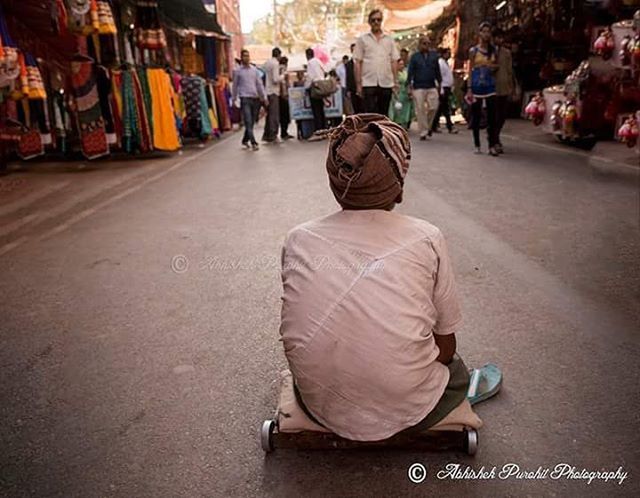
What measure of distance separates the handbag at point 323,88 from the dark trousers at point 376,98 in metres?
2.96

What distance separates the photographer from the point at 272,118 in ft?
41.4

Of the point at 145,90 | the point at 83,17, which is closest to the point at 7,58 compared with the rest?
the point at 83,17

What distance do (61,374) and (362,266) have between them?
1712 millimetres

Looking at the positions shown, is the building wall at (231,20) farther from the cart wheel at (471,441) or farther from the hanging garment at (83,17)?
the cart wheel at (471,441)

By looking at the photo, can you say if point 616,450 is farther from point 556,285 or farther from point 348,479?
point 556,285

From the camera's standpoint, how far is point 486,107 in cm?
838

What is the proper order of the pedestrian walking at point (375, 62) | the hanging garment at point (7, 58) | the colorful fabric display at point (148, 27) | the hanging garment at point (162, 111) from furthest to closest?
the colorful fabric display at point (148, 27) < the hanging garment at point (162, 111) < the pedestrian walking at point (375, 62) < the hanging garment at point (7, 58)

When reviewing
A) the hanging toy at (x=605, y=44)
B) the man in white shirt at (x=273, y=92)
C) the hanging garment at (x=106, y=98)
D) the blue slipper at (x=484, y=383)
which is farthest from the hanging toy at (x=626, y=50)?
the hanging garment at (x=106, y=98)

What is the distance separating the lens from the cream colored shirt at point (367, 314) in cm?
175

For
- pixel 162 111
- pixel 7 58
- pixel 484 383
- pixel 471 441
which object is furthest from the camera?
pixel 162 111

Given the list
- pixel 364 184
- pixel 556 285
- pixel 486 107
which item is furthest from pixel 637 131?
pixel 364 184

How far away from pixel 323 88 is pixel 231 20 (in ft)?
72.7

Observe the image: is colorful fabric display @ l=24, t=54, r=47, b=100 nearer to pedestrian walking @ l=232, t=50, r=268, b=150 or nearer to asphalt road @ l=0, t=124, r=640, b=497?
asphalt road @ l=0, t=124, r=640, b=497

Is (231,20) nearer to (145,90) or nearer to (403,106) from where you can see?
(403,106)
